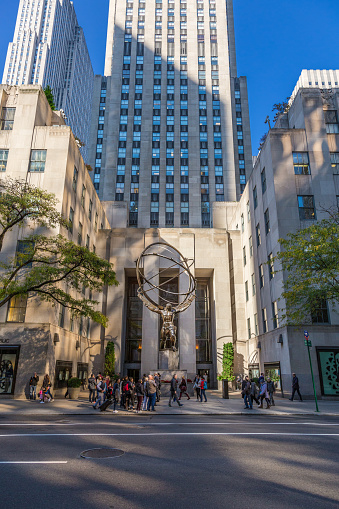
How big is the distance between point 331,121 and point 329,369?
23.3 m

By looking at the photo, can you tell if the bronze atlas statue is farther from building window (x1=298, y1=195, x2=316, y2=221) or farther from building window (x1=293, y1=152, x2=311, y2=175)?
building window (x1=293, y1=152, x2=311, y2=175)

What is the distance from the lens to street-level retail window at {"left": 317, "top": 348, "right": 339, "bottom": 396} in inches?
1061

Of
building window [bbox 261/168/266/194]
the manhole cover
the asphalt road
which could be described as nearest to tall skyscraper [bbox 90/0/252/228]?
building window [bbox 261/168/266/194]

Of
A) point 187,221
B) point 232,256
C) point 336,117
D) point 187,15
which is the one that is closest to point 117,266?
Result: point 232,256

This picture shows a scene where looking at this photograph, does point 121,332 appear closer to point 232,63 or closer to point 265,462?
point 265,462

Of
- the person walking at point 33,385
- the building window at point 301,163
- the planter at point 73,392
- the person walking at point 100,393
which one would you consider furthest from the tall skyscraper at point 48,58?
the person walking at point 100,393

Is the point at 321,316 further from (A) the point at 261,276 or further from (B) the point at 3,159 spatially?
(B) the point at 3,159

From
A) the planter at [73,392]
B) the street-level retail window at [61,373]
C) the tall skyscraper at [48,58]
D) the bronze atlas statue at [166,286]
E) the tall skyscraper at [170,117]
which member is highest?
the tall skyscraper at [48,58]

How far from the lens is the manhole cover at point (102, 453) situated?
8367 millimetres

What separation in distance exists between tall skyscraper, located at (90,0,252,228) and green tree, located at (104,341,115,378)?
39978 millimetres

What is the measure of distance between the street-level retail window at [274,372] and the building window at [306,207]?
43.1ft

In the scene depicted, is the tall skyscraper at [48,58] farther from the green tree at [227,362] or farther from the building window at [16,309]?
the building window at [16,309]

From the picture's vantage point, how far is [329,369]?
27.5 metres

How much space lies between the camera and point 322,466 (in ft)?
25.3
